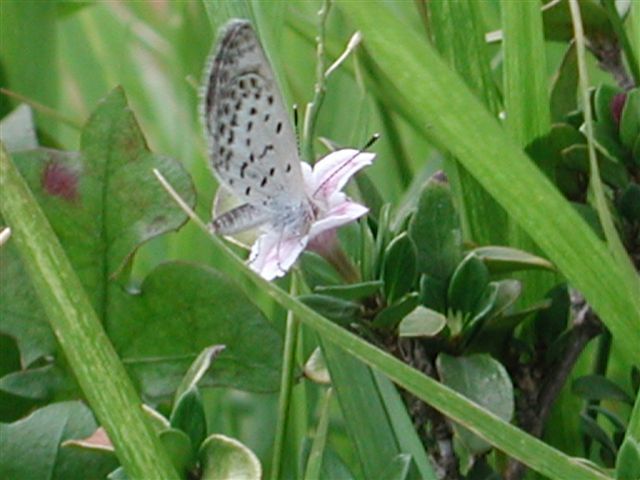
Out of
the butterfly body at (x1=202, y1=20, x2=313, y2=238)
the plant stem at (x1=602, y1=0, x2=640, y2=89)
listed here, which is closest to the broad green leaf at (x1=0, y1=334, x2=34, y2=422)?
the butterfly body at (x1=202, y1=20, x2=313, y2=238)

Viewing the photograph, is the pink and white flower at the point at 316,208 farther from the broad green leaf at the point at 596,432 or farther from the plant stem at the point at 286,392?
the broad green leaf at the point at 596,432

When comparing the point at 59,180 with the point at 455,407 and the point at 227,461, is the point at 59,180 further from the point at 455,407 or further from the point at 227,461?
the point at 455,407

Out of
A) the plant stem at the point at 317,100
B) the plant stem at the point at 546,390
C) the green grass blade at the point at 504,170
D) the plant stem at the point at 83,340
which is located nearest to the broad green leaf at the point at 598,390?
the plant stem at the point at 546,390

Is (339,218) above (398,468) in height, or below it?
above

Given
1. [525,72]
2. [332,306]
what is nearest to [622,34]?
[525,72]

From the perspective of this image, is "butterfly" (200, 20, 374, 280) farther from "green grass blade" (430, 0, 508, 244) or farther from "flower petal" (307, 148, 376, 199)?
"green grass blade" (430, 0, 508, 244)

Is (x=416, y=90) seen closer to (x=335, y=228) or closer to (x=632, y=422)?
(x=335, y=228)

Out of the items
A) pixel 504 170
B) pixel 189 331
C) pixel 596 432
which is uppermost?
pixel 504 170
